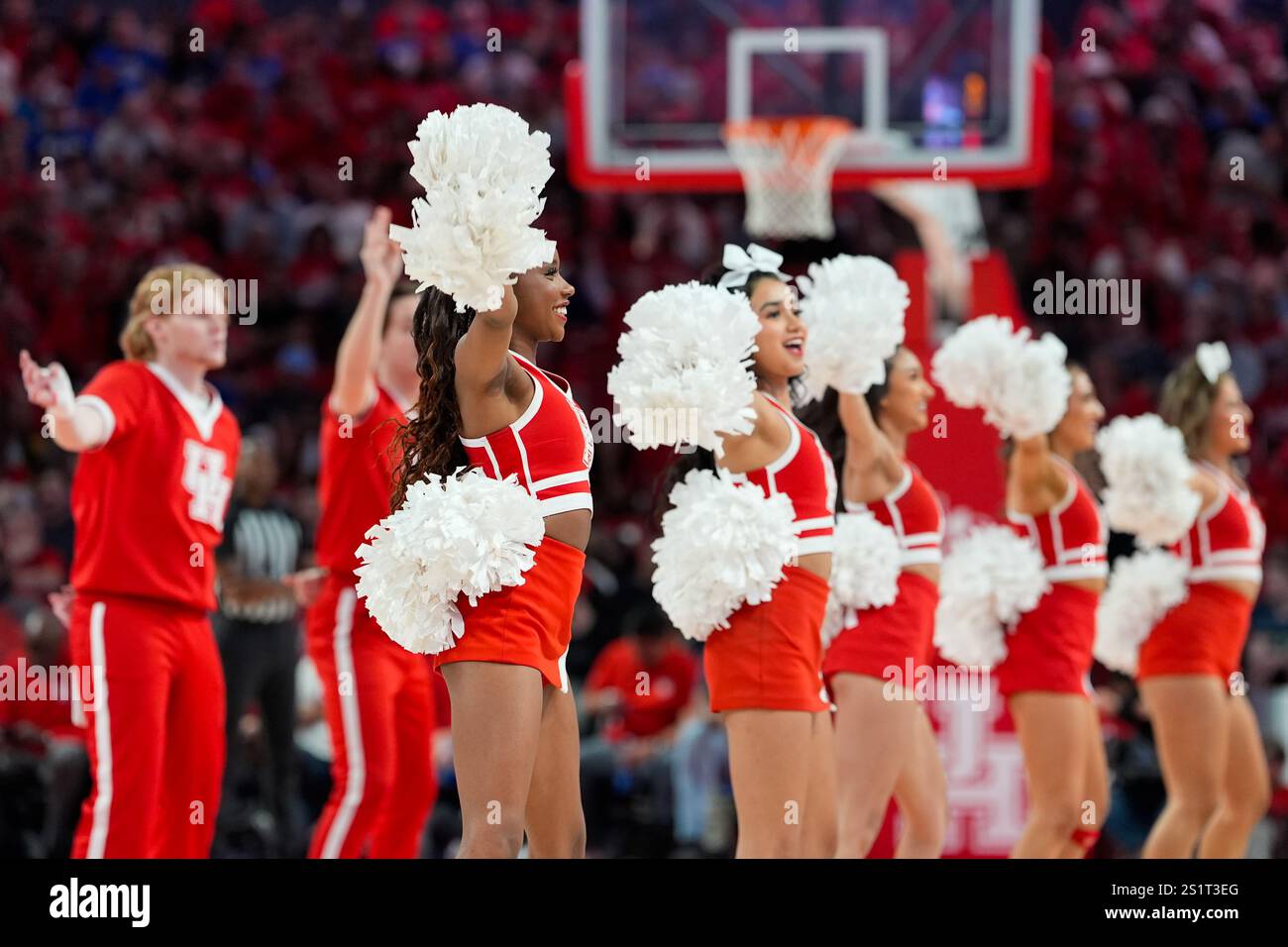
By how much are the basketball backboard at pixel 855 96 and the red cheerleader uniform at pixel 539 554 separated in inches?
202

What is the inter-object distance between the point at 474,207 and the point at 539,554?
766 millimetres

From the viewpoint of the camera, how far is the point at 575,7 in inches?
598

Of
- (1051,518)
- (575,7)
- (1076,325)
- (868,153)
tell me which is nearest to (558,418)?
(1051,518)

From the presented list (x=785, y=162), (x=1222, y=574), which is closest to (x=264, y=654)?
(x=1222, y=574)

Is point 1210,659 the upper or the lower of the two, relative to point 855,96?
lower

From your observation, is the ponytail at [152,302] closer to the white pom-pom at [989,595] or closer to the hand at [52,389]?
the hand at [52,389]

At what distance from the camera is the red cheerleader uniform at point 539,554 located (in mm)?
3807

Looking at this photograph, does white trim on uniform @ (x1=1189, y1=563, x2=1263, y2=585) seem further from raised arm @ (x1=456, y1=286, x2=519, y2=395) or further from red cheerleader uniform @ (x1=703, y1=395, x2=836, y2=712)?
raised arm @ (x1=456, y1=286, x2=519, y2=395)

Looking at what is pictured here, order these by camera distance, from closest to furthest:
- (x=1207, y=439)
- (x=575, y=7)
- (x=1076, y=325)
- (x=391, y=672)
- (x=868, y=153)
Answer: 1. (x=391, y=672)
2. (x=1207, y=439)
3. (x=868, y=153)
4. (x=1076, y=325)
5. (x=575, y=7)

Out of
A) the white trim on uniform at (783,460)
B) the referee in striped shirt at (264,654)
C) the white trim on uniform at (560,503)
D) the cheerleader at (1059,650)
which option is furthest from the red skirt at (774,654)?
the referee in striped shirt at (264,654)

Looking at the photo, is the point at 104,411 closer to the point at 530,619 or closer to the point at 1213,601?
the point at 530,619

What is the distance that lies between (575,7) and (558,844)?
39.9 feet

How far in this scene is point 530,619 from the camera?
3.84 meters
